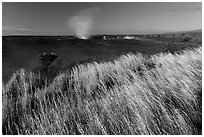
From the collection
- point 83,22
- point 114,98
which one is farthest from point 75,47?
point 114,98

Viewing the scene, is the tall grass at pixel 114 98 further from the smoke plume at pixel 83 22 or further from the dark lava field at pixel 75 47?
the smoke plume at pixel 83 22

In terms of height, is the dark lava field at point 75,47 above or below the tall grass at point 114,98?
above

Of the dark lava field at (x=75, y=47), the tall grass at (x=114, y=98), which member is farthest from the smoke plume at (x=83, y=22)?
the tall grass at (x=114, y=98)

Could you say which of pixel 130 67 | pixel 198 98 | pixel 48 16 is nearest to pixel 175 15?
pixel 130 67

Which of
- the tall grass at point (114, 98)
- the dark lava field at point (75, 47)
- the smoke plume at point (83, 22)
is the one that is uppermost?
the smoke plume at point (83, 22)

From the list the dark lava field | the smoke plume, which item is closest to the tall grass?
the dark lava field

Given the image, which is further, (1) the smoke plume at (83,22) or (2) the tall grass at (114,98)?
(1) the smoke plume at (83,22)

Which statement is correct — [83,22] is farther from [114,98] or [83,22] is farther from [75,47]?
[114,98]
